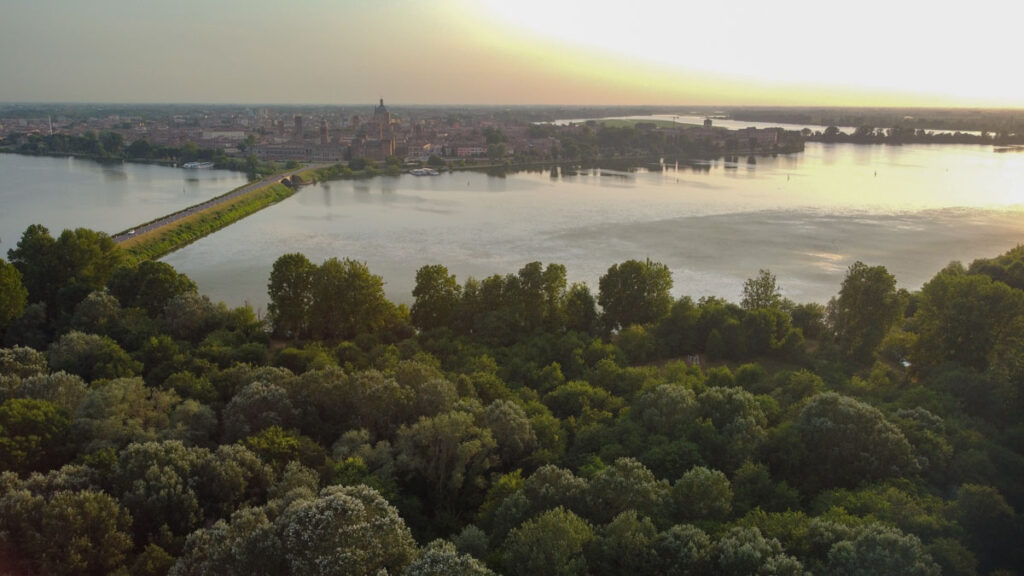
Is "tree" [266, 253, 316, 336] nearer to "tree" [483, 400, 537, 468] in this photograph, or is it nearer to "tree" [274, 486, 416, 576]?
"tree" [483, 400, 537, 468]

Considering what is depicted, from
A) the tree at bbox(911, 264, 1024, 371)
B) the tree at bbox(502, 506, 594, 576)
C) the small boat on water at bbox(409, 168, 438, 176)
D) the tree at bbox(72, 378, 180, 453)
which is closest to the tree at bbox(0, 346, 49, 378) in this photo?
the tree at bbox(72, 378, 180, 453)

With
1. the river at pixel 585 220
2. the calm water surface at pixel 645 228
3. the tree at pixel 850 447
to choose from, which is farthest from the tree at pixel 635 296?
the tree at pixel 850 447

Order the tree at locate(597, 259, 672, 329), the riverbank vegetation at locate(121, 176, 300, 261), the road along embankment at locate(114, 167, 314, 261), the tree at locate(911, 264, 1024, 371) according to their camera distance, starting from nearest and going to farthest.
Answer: the tree at locate(911, 264, 1024, 371) < the tree at locate(597, 259, 672, 329) < the riverbank vegetation at locate(121, 176, 300, 261) < the road along embankment at locate(114, 167, 314, 261)

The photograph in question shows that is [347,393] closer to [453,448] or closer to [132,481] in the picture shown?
[453,448]

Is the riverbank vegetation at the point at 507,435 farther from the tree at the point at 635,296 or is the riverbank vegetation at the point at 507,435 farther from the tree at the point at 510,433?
the tree at the point at 635,296

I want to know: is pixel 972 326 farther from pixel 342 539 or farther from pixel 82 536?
pixel 82 536
